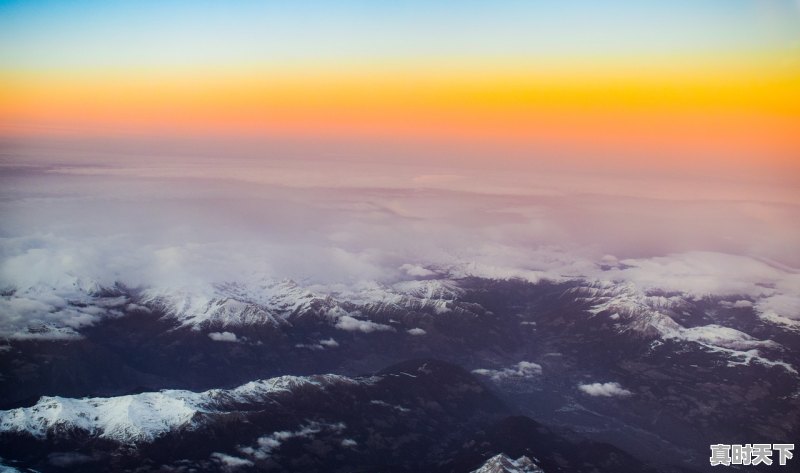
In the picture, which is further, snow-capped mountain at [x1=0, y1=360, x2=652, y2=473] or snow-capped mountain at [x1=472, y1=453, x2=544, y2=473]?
snow-capped mountain at [x1=0, y1=360, x2=652, y2=473]

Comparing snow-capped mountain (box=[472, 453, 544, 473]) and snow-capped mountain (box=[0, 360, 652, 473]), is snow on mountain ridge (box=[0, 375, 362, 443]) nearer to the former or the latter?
snow-capped mountain (box=[0, 360, 652, 473])

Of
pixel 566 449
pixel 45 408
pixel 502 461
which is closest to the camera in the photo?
pixel 502 461

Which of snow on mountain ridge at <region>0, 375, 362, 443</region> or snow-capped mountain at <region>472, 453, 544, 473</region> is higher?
snow on mountain ridge at <region>0, 375, 362, 443</region>

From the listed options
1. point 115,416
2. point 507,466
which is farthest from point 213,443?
point 507,466

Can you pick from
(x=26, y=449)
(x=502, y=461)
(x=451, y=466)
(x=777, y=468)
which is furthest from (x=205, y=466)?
(x=777, y=468)

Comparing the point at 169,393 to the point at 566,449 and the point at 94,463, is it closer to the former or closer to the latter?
the point at 94,463

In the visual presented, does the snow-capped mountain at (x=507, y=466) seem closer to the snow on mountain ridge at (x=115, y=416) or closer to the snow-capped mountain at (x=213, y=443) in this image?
the snow-capped mountain at (x=213, y=443)

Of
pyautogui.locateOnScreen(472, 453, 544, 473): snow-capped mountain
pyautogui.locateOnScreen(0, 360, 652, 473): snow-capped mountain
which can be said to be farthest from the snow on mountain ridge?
pyautogui.locateOnScreen(472, 453, 544, 473): snow-capped mountain

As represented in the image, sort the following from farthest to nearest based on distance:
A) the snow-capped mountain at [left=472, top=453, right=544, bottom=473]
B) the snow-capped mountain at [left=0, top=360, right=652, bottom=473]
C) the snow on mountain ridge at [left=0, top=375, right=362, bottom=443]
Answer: the snow on mountain ridge at [left=0, top=375, right=362, bottom=443] < the snow-capped mountain at [left=0, top=360, right=652, bottom=473] < the snow-capped mountain at [left=472, top=453, right=544, bottom=473]
